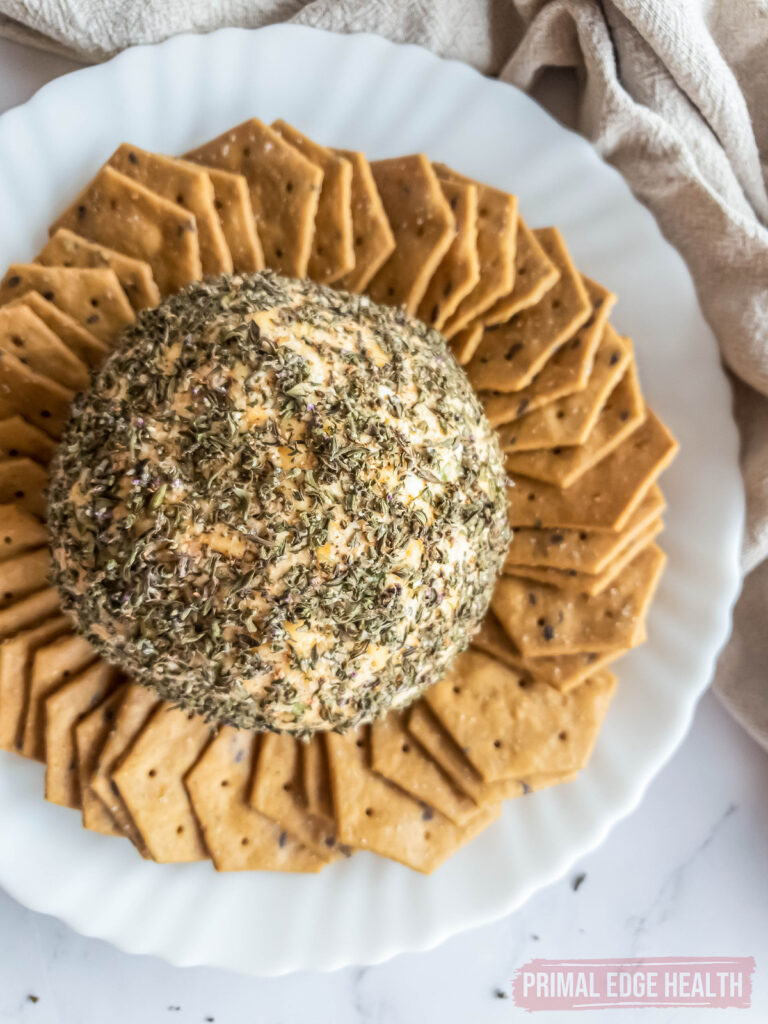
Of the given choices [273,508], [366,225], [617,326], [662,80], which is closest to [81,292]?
[366,225]

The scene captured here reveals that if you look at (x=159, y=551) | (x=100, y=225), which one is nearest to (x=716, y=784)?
(x=159, y=551)

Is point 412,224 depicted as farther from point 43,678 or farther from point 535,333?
point 43,678

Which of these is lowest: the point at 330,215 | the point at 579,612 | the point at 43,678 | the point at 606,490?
the point at 579,612

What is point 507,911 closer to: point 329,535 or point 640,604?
point 640,604

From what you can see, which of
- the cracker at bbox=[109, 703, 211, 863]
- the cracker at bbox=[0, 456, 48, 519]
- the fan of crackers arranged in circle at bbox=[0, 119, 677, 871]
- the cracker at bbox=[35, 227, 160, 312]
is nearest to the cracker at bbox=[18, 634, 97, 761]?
the fan of crackers arranged in circle at bbox=[0, 119, 677, 871]

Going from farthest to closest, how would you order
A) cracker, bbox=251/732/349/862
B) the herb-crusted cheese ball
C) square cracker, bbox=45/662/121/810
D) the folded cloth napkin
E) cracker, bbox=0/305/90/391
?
1. the folded cloth napkin
2. cracker, bbox=251/732/349/862
3. square cracker, bbox=45/662/121/810
4. cracker, bbox=0/305/90/391
5. the herb-crusted cheese ball

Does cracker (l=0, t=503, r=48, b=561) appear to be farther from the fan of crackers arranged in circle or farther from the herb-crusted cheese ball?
the herb-crusted cheese ball
